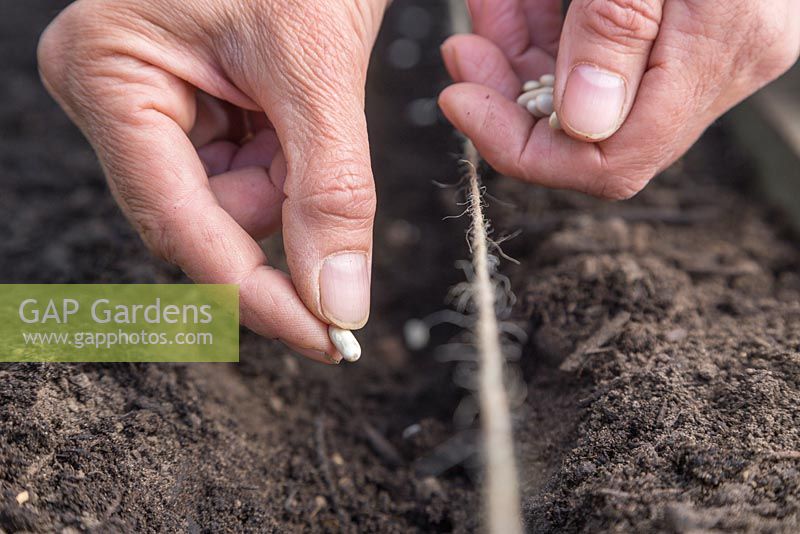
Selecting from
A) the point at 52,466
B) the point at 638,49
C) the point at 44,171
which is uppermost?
the point at 44,171

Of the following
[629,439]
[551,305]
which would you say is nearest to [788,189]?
[551,305]

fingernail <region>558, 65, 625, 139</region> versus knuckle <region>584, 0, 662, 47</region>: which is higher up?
knuckle <region>584, 0, 662, 47</region>

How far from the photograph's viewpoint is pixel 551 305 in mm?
1454

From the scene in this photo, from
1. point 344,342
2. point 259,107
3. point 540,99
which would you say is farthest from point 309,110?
point 540,99

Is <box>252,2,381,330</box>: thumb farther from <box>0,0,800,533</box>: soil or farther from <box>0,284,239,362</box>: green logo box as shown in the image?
<box>0,0,800,533</box>: soil

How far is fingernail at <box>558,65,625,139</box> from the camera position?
3.99ft

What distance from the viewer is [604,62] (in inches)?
47.8

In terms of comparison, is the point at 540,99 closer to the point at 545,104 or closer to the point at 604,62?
the point at 545,104

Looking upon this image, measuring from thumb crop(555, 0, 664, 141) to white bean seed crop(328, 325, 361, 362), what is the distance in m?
0.53

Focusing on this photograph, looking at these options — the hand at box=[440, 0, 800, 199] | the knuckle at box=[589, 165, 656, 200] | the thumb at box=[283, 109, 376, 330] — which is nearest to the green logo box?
the thumb at box=[283, 109, 376, 330]

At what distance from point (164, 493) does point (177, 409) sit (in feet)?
0.61

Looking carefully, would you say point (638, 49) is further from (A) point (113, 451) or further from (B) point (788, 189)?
(A) point (113, 451)

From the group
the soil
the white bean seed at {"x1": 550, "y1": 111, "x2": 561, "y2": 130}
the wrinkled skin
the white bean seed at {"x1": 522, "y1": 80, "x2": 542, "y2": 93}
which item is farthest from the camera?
the white bean seed at {"x1": 522, "y1": 80, "x2": 542, "y2": 93}

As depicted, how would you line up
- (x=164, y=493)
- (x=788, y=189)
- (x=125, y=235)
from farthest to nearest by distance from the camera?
1. (x=788, y=189)
2. (x=125, y=235)
3. (x=164, y=493)
